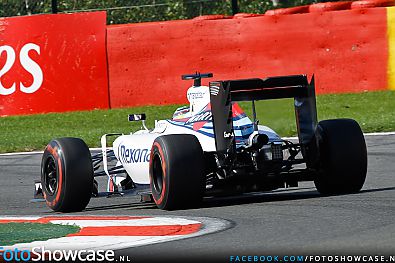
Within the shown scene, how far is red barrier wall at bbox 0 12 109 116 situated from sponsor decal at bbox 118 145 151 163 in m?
8.95

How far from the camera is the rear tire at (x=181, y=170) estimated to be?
974 centimetres

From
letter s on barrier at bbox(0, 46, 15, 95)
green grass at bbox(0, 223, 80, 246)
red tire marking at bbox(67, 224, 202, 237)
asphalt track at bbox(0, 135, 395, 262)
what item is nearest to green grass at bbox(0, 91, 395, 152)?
letter s on barrier at bbox(0, 46, 15, 95)

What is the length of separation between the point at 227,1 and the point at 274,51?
7929mm

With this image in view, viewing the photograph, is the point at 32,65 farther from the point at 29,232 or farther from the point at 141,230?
the point at 141,230

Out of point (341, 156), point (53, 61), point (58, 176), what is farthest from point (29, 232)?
point (53, 61)

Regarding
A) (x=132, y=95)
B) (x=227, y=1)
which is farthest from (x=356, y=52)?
(x=227, y=1)

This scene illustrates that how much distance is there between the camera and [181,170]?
384 inches

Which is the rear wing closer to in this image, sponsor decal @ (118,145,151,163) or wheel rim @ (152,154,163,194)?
wheel rim @ (152,154,163,194)

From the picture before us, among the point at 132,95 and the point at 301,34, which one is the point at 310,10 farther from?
the point at 132,95

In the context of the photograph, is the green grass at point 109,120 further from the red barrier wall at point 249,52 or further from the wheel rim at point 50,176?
the wheel rim at point 50,176

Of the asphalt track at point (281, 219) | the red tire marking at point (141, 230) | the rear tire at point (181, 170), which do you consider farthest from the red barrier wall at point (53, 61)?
the red tire marking at point (141, 230)

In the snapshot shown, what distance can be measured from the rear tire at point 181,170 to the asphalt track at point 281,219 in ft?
Result: 0.41

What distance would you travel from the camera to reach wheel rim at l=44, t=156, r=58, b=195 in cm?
1102

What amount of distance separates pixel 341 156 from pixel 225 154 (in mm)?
1038
